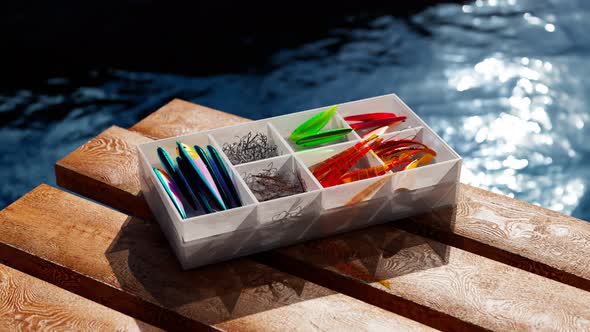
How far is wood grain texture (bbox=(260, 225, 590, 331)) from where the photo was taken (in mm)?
1194

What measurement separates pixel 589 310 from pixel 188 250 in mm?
663

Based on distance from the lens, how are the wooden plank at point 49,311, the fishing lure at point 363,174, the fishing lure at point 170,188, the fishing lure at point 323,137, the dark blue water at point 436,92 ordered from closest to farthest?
the wooden plank at point 49,311 < the fishing lure at point 170,188 < the fishing lure at point 363,174 < the fishing lure at point 323,137 < the dark blue water at point 436,92

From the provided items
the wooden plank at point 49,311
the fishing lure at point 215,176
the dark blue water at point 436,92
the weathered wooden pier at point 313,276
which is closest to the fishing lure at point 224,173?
the fishing lure at point 215,176

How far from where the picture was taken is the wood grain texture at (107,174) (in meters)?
1.49

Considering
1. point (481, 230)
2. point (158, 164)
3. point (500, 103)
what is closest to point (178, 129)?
point (158, 164)

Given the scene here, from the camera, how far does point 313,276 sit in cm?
129

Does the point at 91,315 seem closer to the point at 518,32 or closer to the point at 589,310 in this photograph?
the point at 589,310

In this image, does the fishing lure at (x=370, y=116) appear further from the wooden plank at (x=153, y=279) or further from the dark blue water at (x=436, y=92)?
the dark blue water at (x=436, y=92)

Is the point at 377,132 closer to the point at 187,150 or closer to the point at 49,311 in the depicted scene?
the point at 187,150

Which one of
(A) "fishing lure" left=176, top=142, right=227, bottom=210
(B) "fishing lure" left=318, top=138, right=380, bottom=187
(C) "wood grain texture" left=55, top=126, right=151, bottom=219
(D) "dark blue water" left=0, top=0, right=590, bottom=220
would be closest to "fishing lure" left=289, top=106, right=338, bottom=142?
(B) "fishing lure" left=318, top=138, right=380, bottom=187

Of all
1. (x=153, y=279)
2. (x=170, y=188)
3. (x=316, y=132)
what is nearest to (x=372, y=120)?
(x=316, y=132)

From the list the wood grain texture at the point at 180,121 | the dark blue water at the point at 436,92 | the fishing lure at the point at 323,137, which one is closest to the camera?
the fishing lure at the point at 323,137

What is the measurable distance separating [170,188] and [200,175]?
6 cm

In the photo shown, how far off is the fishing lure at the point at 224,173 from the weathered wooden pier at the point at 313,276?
0.36 feet
